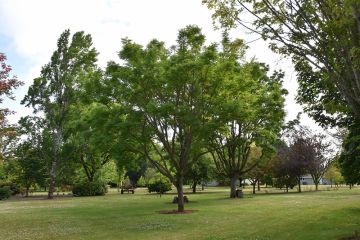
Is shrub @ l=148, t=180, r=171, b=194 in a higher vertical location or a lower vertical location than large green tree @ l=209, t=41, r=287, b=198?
lower

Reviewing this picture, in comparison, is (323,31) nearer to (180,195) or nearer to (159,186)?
(180,195)

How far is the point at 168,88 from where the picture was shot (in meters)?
25.1

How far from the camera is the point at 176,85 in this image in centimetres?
2473

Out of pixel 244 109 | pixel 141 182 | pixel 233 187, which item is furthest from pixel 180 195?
pixel 141 182

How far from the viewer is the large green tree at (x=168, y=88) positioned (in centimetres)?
2408

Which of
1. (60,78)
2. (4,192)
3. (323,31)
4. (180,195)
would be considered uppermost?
(60,78)

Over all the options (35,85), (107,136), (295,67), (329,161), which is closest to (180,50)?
(107,136)

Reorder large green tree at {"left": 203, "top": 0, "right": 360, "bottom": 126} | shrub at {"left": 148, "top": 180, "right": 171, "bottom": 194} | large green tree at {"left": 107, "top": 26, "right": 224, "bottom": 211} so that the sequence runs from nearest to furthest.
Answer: large green tree at {"left": 203, "top": 0, "right": 360, "bottom": 126} < large green tree at {"left": 107, "top": 26, "right": 224, "bottom": 211} < shrub at {"left": 148, "top": 180, "right": 171, "bottom": 194}

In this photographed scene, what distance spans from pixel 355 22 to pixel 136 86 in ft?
53.4

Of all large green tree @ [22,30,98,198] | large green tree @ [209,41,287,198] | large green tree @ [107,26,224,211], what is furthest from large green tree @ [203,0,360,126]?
large green tree @ [22,30,98,198]

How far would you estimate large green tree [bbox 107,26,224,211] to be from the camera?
79.0 ft

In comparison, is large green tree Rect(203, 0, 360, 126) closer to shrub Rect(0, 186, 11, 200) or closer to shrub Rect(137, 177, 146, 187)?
shrub Rect(0, 186, 11, 200)

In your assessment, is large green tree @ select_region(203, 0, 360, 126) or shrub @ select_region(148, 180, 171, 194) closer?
large green tree @ select_region(203, 0, 360, 126)

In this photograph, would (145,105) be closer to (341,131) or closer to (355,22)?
(355,22)
